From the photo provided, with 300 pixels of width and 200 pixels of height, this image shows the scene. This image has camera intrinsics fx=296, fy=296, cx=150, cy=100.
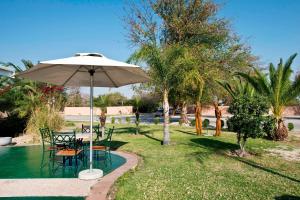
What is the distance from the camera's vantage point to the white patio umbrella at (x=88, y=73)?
6949 mm

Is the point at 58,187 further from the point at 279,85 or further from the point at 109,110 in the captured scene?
the point at 109,110

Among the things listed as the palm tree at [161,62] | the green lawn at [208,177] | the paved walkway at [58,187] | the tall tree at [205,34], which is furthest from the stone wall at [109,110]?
the paved walkway at [58,187]

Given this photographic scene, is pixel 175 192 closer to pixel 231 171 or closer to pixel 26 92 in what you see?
pixel 231 171

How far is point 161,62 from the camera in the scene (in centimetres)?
1260

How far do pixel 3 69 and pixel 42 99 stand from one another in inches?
738

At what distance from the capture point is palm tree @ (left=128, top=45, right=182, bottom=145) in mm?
12578

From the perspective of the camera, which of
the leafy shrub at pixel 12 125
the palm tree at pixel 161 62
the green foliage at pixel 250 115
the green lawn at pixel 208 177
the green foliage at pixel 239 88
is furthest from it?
the leafy shrub at pixel 12 125

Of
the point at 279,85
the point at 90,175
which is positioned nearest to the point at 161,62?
the point at 90,175

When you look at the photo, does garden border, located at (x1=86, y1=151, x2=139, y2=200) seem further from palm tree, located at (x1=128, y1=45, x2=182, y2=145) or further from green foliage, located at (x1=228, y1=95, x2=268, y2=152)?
palm tree, located at (x1=128, y1=45, x2=182, y2=145)

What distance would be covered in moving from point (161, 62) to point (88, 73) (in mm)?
4121

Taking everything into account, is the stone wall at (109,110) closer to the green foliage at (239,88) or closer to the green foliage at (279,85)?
the green foliage at (279,85)

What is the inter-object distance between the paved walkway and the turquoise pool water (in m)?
0.59

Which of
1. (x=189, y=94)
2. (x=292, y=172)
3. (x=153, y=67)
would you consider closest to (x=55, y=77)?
(x=153, y=67)

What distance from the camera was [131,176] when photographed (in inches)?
296
